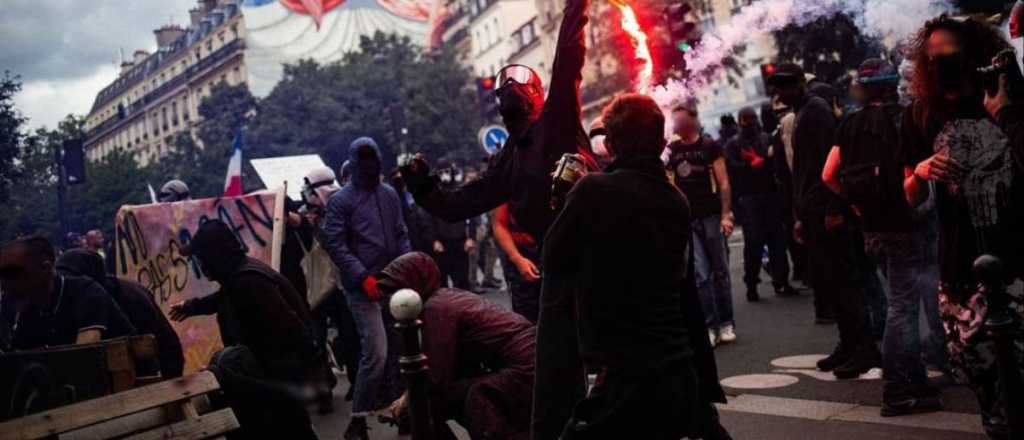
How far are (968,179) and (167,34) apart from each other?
110 metres

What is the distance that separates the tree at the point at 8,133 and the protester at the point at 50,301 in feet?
6.28

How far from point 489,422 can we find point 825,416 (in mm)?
2063

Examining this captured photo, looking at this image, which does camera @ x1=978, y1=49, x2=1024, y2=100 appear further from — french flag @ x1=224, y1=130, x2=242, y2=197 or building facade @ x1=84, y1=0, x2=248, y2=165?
building facade @ x1=84, y1=0, x2=248, y2=165

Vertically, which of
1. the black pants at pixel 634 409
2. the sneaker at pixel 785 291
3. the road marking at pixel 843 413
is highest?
the black pants at pixel 634 409

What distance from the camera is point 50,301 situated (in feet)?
16.6

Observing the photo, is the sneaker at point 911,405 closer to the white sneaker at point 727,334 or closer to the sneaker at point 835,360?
the sneaker at point 835,360

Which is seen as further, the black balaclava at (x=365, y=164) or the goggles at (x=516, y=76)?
the black balaclava at (x=365, y=164)

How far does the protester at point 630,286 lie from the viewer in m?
3.45

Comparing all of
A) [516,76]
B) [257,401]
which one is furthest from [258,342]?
[516,76]

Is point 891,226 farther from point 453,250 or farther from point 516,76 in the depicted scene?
point 453,250

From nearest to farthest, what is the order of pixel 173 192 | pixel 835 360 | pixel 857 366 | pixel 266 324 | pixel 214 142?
pixel 266 324, pixel 857 366, pixel 835 360, pixel 173 192, pixel 214 142

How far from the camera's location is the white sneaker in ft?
27.4

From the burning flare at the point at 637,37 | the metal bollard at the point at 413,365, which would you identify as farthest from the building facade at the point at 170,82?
the metal bollard at the point at 413,365

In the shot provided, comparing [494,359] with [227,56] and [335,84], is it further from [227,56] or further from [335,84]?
[227,56]
